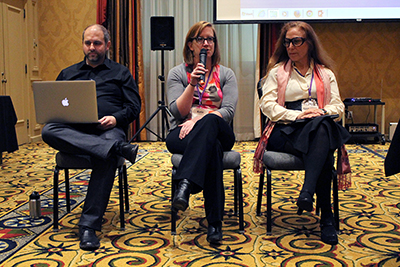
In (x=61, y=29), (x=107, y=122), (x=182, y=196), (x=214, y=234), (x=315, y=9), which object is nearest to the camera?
(x=182, y=196)

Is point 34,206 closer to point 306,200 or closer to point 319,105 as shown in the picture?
point 306,200

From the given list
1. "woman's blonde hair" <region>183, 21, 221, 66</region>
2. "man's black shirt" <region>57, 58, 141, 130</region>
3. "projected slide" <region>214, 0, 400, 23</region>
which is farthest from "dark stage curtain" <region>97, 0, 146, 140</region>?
"woman's blonde hair" <region>183, 21, 221, 66</region>

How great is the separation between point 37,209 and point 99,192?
53cm

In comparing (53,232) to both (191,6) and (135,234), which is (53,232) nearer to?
(135,234)

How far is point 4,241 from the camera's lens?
1.91 meters

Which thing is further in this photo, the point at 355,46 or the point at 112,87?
the point at 355,46

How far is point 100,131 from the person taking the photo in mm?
2195

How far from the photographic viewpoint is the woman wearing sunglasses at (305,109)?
6.36 ft

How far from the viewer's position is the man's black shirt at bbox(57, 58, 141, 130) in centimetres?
229

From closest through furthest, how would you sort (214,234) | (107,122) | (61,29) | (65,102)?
(214,234), (65,102), (107,122), (61,29)

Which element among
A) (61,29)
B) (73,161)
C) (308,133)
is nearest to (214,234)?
(308,133)

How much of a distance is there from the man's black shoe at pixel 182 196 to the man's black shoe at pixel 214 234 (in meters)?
0.22

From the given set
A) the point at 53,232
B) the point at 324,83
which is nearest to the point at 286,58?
the point at 324,83

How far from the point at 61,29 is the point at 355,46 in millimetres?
3909
